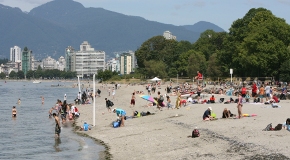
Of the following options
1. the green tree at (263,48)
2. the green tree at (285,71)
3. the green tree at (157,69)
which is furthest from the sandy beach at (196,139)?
the green tree at (157,69)

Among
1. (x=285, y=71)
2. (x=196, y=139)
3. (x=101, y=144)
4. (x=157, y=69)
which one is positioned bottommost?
(x=101, y=144)

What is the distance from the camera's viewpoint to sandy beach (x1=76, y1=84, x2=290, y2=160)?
15.5 m

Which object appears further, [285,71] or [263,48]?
[263,48]

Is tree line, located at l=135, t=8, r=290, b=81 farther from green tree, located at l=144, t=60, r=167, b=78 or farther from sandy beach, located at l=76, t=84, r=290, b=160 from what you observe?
sandy beach, located at l=76, t=84, r=290, b=160

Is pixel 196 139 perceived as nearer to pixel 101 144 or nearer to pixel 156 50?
pixel 101 144

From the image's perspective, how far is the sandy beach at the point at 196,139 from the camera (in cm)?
1553

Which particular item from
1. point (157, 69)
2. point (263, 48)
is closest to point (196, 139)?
point (263, 48)

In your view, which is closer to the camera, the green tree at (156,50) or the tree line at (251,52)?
the tree line at (251,52)

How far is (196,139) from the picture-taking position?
18.7 metres

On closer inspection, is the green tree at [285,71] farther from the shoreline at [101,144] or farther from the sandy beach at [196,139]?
the shoreline at [101,144]

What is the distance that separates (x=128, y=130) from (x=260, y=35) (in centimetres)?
4033

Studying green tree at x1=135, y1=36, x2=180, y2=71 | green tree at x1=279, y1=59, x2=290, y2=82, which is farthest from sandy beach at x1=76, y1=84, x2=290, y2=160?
green tree at x1=135, y1=36, x2=180, y2=71

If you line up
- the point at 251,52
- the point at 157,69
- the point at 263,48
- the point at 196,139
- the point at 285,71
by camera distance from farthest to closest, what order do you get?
the point at 157,69 < the point at 251,52 < the point at 263,48 < the point at 285,71 < the point at 196,139

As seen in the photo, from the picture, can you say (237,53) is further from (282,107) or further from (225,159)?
(225,159)
